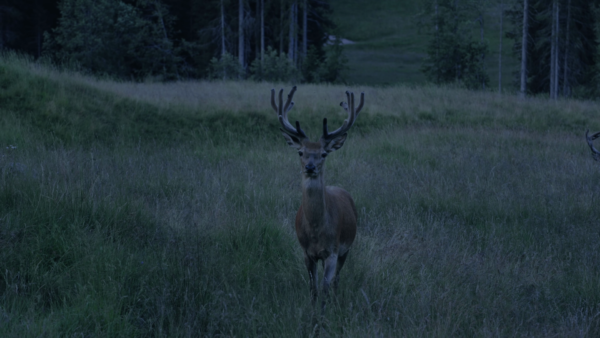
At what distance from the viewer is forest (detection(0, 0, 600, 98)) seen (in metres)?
30.2

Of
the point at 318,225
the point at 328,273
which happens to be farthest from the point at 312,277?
the point at 318,225

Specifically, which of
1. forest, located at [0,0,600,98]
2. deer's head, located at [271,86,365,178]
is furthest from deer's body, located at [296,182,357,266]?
forest, located at [0,0,600,98]

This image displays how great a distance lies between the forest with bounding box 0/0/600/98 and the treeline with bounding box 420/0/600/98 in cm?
7

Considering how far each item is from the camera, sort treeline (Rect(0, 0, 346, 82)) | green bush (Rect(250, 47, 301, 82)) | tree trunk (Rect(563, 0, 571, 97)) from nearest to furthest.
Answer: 1. green bush (Rect(250, 47, 301, 82))
2. treeline (Rect(0, 0, 346, 82))
3. tree trunk (Rect(563, 0, 571, 97))

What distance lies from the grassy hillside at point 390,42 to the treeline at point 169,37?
6.64 meters

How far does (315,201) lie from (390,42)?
6950 centimetres

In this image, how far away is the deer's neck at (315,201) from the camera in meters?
4.56

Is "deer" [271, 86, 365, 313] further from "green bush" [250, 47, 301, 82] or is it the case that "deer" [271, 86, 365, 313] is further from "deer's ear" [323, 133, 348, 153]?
"green bush" [250, 47, 301, 82]

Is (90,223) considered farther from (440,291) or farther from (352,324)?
(440,291)

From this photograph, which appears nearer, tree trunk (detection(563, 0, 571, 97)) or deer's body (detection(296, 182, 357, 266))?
deer's body (detection(296, 182, 357, 266))

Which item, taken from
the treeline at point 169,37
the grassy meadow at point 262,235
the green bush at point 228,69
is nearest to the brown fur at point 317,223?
the grassy meadow at point 262,235

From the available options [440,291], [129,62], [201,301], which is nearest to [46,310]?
[201,301]

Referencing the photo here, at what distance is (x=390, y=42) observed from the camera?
7094 cm

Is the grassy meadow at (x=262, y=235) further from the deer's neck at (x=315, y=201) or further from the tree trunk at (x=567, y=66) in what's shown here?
the tree trunk at (x=567, y=66)
